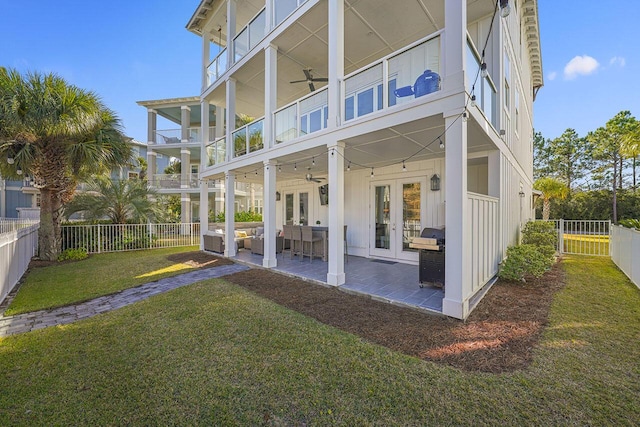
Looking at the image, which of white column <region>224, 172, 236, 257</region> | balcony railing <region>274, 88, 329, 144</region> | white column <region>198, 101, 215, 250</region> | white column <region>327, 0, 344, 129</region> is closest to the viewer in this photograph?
white column <region>327, 0, 344, 129</region>

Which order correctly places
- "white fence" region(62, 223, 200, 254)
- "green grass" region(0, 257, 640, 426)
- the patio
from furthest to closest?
1. "white fence" region(62, 223, 200, 254)
2. the patio
3. "green grass" region(0, 257, 640, 426)

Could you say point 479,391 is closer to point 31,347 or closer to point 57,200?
point 31,347

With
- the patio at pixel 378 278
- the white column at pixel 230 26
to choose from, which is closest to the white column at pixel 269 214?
the patio at pixel 378 278

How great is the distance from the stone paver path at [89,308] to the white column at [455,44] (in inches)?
269

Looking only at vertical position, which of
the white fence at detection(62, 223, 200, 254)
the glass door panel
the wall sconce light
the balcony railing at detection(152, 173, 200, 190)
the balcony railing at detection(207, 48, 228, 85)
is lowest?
the white fence at detection(62, 223, 200, 254)

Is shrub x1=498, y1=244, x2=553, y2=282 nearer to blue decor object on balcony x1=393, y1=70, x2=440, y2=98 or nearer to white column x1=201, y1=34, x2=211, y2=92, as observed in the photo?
blue decor object on balcony x1=393, y1=70, x2=440, y2=98

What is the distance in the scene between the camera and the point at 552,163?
3045cm

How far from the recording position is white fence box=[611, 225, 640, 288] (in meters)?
6.08

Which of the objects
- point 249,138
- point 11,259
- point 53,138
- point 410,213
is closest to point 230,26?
point 249,138

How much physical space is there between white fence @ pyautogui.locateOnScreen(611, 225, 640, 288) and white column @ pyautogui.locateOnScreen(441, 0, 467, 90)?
6177 mm

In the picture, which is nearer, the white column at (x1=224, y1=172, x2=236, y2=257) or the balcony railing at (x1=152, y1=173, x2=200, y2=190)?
the white column at (x1=224, y1=172, x2=236, y2=257)

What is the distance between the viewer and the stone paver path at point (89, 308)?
4219 millimetres

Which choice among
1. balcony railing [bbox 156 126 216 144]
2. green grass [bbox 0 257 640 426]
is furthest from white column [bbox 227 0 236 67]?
balcony railing [bbox 156 126 216 144]

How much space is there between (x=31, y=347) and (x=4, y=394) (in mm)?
1179
